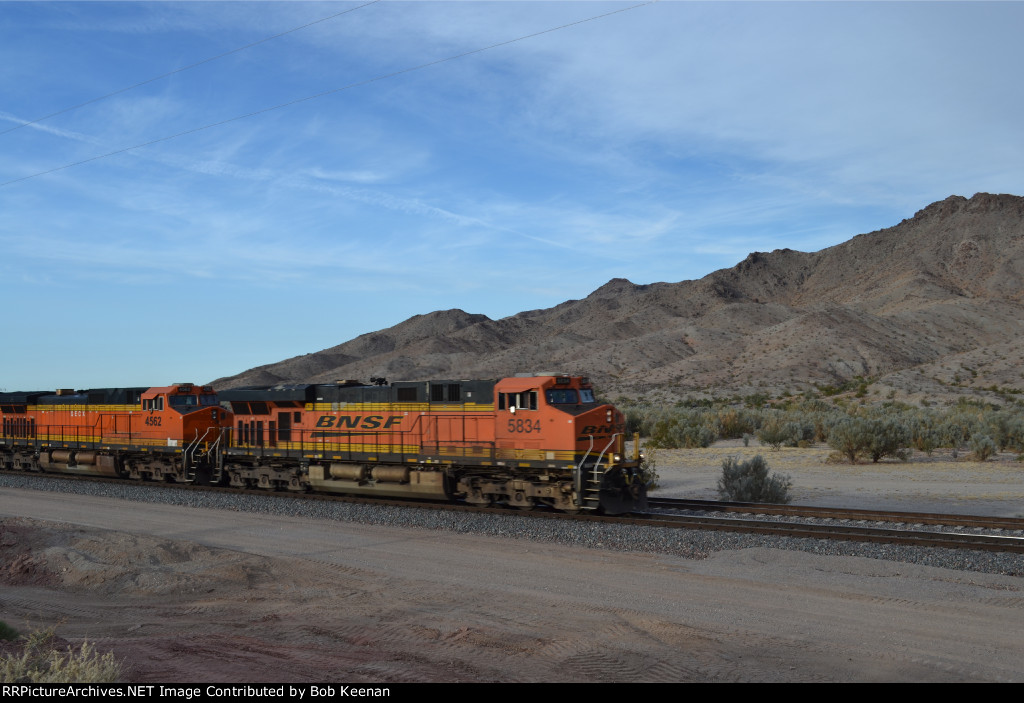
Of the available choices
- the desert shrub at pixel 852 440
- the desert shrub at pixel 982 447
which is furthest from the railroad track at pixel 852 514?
the desert shrub at pixel 982 447

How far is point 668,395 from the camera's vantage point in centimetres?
8350

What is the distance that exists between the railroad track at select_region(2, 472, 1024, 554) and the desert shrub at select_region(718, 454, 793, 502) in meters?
2.39

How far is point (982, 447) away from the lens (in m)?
32.8

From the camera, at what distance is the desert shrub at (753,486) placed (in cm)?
2325

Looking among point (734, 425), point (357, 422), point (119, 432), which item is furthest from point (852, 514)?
point (734, 425)

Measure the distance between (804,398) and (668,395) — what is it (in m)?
15.3

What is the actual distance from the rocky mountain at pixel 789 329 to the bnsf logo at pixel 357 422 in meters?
56.0

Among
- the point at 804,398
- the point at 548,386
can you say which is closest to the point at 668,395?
the point at 804,398

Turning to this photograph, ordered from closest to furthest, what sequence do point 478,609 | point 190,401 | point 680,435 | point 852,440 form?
point 478,609 → point 190,401 → point 852,440 → point 680,435

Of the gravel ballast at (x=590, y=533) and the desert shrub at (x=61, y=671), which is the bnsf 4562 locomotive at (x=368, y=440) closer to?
the gravel ballast at (x=590, y=533)

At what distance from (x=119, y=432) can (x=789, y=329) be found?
8631cm

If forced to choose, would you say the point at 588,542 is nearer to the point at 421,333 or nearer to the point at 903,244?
the point at 903,244

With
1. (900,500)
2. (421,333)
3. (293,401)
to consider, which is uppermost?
(421,333)

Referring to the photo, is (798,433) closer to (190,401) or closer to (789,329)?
(190,401)
